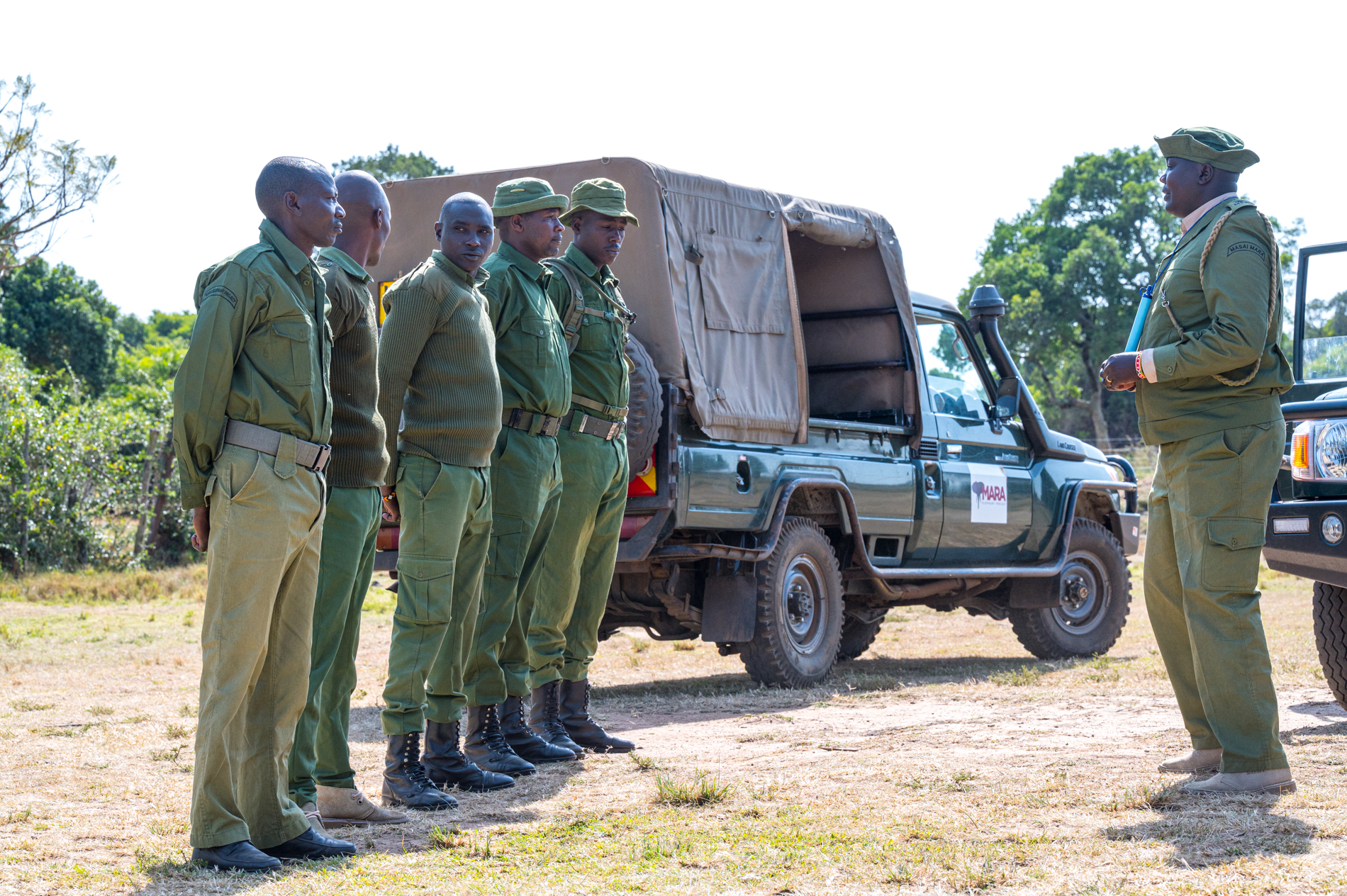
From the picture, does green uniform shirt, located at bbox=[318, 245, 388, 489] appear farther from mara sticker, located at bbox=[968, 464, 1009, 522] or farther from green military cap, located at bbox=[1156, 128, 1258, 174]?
mara sticker, located at bbox=[968, 464, 1009, 522]

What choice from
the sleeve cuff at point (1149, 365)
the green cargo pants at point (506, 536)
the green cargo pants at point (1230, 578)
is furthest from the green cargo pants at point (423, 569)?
the green cargo pants at point (1230, 578)

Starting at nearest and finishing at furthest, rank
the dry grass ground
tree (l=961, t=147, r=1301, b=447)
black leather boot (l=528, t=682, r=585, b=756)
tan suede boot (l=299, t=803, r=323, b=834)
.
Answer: the dry grass ground < tan suede boot (l=299, t=803, r=323, b=834) < black leather boot (l=528, t=682, r=585, b=756) < tree (l=961, t=147, r=1301, b=447)

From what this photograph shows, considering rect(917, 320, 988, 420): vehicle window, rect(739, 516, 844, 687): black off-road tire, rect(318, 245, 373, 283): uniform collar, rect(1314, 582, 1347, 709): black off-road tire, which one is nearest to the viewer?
rect(318, 245, 373, 283): uniform collar

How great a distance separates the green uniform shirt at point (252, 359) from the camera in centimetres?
374

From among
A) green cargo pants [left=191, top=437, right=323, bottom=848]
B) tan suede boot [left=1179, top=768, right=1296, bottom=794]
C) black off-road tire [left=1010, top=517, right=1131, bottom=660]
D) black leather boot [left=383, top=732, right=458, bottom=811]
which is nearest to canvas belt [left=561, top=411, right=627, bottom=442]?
black leather boot [left=383, top=732, right=458, bottom=811]

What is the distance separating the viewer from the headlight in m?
5.82

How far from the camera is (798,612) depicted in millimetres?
8289

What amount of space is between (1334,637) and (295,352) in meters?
4.79

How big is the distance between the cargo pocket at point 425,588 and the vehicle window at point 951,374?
5119mm

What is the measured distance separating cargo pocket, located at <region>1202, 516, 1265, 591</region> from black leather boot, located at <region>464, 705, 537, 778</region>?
2657 mm

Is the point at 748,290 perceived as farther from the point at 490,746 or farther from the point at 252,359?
the point at 252,359

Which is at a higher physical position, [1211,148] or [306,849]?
[1211,148]

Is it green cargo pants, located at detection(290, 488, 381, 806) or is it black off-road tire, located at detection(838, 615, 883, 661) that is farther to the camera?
black off-road tire, located at detection(838, 615, 883, 661)

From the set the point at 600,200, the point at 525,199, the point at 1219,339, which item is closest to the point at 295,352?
the point at 525,199
